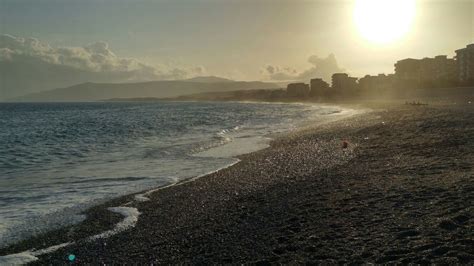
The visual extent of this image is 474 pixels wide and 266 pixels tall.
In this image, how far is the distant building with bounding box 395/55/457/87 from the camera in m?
132

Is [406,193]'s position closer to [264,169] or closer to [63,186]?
[264,169]

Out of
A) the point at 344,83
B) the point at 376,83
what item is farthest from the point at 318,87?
the point at 376,83

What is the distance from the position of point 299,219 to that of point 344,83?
17157cm

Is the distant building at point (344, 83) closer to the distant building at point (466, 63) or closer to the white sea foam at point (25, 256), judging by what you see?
the distant building at point (466, 63)

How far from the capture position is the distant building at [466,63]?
117m

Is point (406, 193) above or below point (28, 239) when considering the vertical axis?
above

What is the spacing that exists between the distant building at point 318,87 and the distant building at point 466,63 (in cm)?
6194

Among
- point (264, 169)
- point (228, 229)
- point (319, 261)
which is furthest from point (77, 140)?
point (319, 261)

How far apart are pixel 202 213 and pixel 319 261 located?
→ 4744 mm

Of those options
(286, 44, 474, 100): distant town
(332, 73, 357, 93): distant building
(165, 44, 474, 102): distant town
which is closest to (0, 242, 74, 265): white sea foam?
(165, 44, 474, 102): distant town

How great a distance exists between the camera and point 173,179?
16.8 metres

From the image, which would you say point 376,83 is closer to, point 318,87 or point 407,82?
point 407,82

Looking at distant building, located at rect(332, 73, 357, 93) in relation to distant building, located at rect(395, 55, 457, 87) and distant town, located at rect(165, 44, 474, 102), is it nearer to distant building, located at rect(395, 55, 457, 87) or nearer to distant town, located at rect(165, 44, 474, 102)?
distant town, located at rect(165, 44, 474, 102)

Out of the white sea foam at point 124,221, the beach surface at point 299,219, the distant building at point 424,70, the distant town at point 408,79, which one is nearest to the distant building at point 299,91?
the distant town at point 408,79
